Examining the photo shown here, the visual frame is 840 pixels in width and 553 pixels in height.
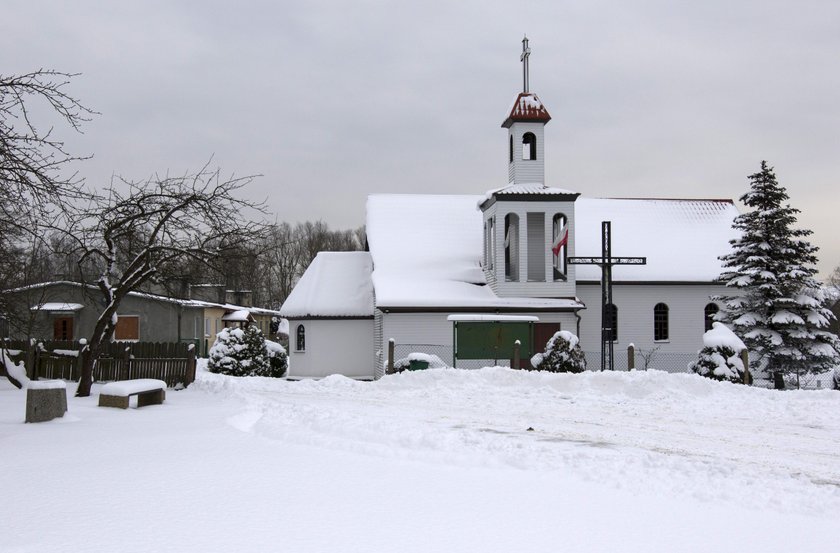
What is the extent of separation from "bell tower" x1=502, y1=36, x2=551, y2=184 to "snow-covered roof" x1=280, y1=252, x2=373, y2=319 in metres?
8.35

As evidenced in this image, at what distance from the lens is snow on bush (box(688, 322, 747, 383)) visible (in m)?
23.6

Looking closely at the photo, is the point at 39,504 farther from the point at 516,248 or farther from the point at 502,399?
the point at 516,248

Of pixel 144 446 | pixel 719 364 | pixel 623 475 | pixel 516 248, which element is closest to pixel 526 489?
pixel 623 475

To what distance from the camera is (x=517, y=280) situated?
32531 mm

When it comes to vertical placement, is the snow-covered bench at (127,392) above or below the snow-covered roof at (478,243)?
below

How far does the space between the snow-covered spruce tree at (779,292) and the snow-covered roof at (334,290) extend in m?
15.4

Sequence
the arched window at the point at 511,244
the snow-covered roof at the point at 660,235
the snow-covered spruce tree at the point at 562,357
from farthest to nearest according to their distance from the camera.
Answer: the snow-covered roof at the point at 660,235, the arched window at the point at 511,244, the snow-covered spruce tree at the point at 562,357

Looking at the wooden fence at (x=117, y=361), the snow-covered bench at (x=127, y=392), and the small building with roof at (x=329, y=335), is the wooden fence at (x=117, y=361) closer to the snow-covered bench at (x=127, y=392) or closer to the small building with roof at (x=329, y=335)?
the snow-covered bench at (x=127, y=392)

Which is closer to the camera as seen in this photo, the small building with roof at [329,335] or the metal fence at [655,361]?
the metal fence at [655,361]

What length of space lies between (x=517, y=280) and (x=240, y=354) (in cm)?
1151

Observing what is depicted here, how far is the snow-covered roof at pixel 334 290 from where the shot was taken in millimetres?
34219

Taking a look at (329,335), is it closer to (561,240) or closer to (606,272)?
(561,240)


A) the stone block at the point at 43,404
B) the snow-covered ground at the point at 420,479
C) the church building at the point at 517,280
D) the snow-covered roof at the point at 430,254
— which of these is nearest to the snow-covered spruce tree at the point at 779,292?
the church building at the point at 517,280

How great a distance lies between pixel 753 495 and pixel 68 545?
276 inches
